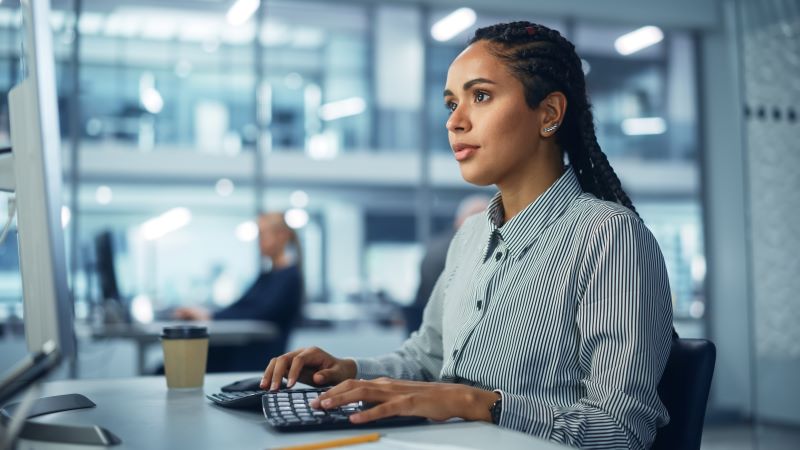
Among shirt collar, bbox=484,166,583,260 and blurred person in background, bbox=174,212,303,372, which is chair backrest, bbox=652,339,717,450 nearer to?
shirt collar, bbox=484,166,583,260

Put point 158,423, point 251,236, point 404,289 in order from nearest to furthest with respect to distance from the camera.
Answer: point 158,423
point 251,236
point 404,289

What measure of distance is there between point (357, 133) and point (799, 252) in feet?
10.3

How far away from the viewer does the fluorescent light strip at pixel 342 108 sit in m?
6.11

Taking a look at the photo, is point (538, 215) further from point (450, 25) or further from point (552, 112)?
point (450, 25)

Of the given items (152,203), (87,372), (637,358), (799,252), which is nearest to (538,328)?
(637,358)

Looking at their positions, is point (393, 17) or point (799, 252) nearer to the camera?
point (799, 252)

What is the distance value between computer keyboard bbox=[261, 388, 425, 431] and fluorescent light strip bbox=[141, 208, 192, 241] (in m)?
4.85

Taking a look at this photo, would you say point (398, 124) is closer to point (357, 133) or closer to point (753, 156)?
point (357, 133)

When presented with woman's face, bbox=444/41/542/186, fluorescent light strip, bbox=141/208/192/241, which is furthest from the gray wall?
fluorescent light strip, bbox=141/208/192/241

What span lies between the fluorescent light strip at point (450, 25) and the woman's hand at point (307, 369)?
4640 mm

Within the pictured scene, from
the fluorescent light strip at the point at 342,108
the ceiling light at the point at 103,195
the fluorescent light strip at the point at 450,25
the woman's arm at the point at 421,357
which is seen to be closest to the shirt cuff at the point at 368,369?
the woman's arm at the point at 421,357

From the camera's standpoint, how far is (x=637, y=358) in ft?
3.73

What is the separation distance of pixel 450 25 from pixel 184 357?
4.77 m

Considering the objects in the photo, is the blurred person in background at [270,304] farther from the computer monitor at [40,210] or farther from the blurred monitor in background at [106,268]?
the computer monitor at [40,210]
